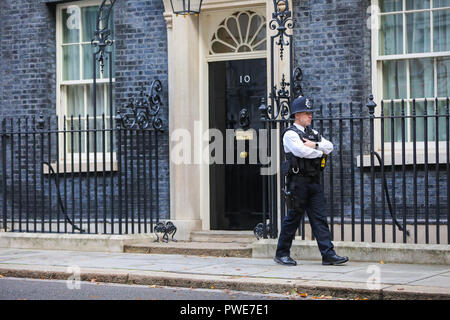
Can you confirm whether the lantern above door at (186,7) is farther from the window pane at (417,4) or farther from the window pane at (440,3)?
the window pane at (440,3)

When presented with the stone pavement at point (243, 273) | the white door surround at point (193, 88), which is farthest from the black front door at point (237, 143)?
the stone pavement at point (243, 273)

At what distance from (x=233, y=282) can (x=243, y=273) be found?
0.60 meters

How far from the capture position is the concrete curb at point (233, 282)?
7.14 metres

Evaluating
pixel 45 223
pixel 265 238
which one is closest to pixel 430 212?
pixel 265 238

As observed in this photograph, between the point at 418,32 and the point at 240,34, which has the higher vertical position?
the point at 240,34

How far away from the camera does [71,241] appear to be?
445 inches

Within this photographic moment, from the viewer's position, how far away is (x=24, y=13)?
1331 centimetres

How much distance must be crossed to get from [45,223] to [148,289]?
518cm

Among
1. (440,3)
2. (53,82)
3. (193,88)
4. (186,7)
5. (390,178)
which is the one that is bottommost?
(390,178)

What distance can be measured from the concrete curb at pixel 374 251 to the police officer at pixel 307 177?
60 cm

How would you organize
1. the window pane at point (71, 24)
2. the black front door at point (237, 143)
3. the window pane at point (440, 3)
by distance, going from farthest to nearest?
the window pane at point (71, 24), the black front door at point (237, 143), the window pane at point (440, 3)

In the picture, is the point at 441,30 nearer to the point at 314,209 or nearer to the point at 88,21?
the point at 314,209

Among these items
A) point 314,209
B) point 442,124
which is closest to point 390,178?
point 442,124
